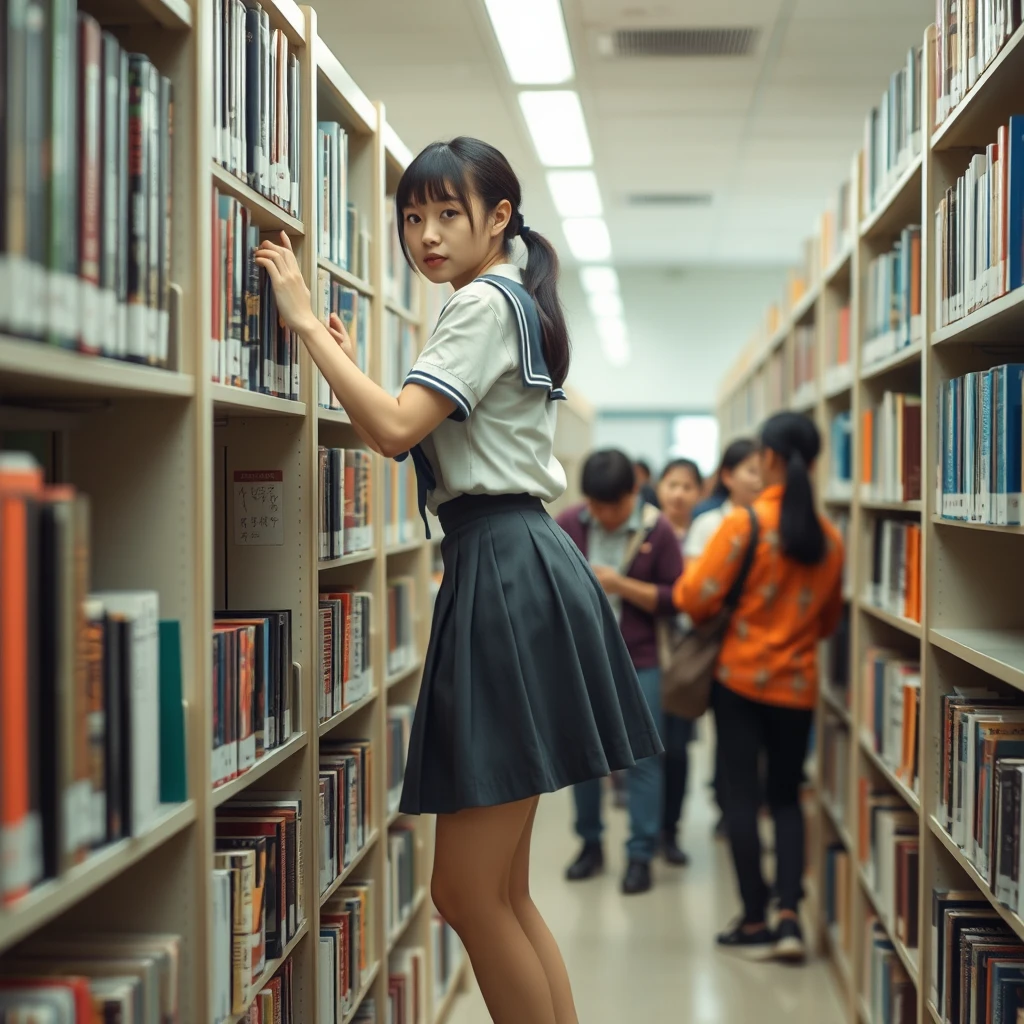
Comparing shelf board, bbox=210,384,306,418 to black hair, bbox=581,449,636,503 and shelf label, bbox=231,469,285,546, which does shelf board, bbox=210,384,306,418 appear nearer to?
shelf label, bbox=231,469,285,546

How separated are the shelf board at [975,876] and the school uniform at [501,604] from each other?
57 cm

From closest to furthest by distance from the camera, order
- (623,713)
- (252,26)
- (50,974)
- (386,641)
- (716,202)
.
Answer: (50,974) → (252,26) → (623,713) → (386,641) → (716,202)

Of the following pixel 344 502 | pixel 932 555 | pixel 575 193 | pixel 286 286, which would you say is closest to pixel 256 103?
pixel 286 286

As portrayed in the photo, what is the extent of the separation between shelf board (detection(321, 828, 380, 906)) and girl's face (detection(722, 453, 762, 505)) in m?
2.11

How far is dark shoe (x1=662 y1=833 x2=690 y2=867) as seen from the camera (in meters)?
4.16

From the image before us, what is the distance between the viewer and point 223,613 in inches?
70.0

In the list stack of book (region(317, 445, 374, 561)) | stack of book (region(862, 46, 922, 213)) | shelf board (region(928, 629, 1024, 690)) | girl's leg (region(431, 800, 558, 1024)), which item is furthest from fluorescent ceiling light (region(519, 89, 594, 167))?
girl's leg (region(431, 800, 558, 1024))

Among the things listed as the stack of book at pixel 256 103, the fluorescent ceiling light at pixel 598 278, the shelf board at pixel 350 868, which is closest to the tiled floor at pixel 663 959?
the shelf board at pixel 350 868

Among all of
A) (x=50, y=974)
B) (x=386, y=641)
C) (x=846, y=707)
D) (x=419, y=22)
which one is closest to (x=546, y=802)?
(x=846, y=707)

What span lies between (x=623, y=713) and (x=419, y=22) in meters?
3.32

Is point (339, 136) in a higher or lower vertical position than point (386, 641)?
higher

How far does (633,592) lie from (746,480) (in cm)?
61

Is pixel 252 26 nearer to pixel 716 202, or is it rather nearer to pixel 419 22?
pixel 419 22

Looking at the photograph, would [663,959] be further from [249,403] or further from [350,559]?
[249,403]
